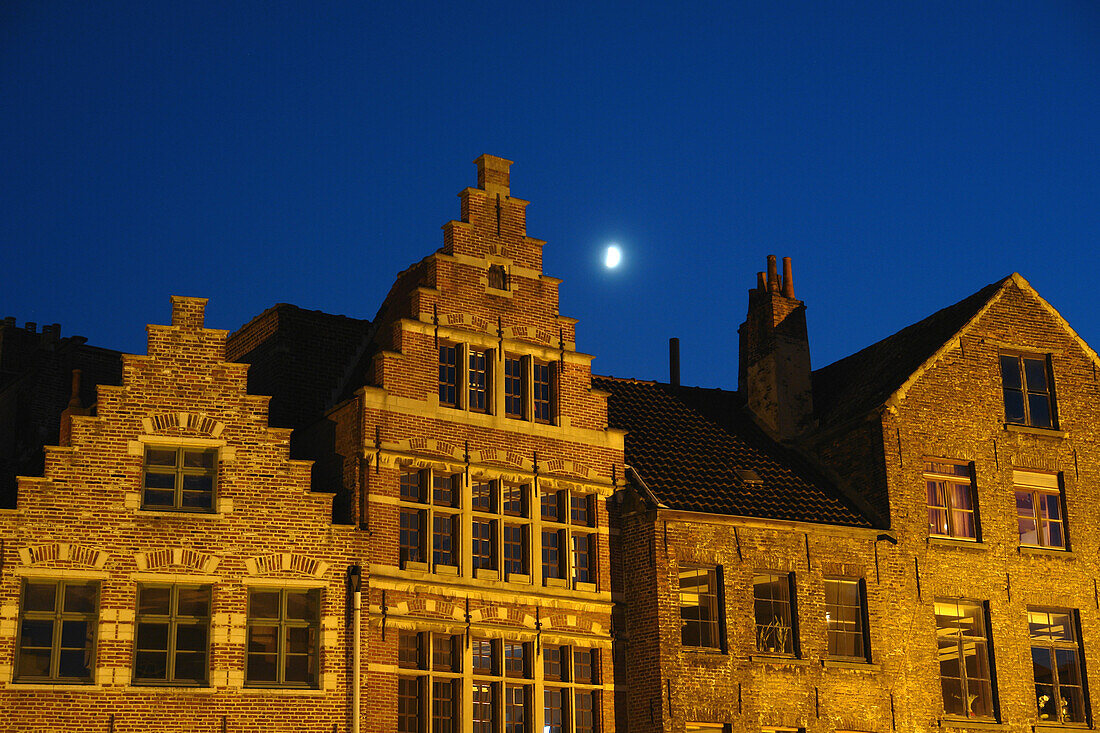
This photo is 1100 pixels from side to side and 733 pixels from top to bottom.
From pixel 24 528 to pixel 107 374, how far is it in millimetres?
13757

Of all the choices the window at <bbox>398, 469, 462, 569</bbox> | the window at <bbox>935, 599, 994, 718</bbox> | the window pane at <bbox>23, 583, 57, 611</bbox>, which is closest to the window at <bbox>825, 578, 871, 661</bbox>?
the window at <bbox>935, 599, 994, 718</bbox>

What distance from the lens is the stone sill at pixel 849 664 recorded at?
33219 millimetres

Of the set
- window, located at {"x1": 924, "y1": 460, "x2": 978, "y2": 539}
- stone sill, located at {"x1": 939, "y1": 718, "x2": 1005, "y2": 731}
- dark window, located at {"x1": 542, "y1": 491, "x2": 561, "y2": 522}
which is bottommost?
stone sill, located at {"x1": 939, "y1": 718, "x2": 1005, "y2": 731}

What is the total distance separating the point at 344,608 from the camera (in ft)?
92.2

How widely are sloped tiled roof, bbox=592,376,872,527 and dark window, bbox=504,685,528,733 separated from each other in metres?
5.18

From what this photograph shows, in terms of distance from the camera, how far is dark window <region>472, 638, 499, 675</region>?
29.8 meters

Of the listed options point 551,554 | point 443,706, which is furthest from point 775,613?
point 443,706

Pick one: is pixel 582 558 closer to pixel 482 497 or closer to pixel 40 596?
pixel 482 497

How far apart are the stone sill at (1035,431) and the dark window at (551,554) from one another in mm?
12134

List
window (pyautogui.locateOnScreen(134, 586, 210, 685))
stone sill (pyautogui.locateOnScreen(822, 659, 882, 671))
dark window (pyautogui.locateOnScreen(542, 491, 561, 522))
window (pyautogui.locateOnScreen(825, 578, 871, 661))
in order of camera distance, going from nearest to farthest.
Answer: window (pyautogui.locateOnScreen(134, 586, 210, 685)), dark window (pyautogui.locateOnScreen(542, 491, 561, 522)), stone sill (pyautogui.locateOnScreen(822, 659, 882, 671)), window (pyautogui.locateOnScreen(825, 578, 871, 661))

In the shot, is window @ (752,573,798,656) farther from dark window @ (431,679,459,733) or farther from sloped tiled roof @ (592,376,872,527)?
dark window @ (431,679,459,733)

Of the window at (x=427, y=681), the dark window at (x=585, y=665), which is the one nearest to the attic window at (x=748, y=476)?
the dark window at (x=585, y=665)

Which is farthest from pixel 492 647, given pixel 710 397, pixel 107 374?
pixel 107 374

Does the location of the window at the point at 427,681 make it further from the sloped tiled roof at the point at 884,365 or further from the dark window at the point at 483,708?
the sloped tiled roof at the point at 884,365
